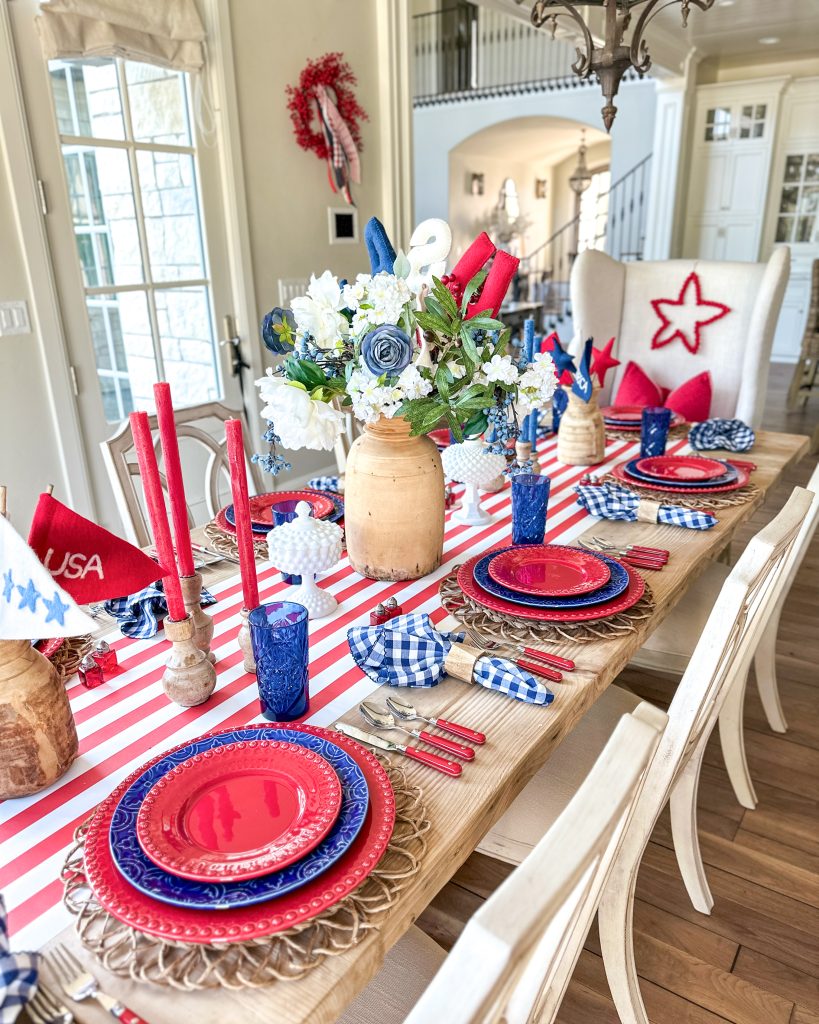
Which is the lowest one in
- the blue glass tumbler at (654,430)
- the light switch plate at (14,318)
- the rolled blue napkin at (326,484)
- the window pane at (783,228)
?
the rolled blue napkin at (326,484)

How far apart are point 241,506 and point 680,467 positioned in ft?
4.08

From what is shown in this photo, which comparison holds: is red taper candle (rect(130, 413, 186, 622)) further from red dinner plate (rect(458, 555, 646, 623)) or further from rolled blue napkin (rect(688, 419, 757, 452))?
rolled blue napkin (rect(688, 419, 757, 452))

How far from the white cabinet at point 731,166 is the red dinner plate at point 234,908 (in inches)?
342

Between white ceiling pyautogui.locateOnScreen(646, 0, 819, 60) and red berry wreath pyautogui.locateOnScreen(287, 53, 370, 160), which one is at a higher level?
white ceiling pyautogui.locateOnScreen(646, 0, 819, 60)

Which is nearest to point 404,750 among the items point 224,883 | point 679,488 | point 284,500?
point 224,883

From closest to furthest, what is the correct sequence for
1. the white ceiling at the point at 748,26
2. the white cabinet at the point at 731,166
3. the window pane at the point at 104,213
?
the window pane at the point at 104,213 < the white ceiling at the point at 748,26 < the white cabinet at the point at 731,166

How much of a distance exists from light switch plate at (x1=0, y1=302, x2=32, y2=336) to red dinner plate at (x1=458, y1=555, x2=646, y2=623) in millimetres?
1875

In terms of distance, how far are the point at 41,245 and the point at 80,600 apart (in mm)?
2018

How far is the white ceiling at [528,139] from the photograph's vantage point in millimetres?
9430

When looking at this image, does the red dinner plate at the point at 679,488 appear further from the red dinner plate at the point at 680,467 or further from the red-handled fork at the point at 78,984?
the red-handled fork at the point at 78,984

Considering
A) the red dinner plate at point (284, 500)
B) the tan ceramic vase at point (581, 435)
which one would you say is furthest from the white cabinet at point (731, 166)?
the red dinner plate at point (284, 500)

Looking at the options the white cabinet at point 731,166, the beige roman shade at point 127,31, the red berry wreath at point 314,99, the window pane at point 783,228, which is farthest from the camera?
the window pane at point 783,228

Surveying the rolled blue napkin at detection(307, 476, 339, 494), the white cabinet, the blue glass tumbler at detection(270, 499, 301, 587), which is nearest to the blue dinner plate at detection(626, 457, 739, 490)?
the rolled blue napkin at detection(307, 476, 339, 494)

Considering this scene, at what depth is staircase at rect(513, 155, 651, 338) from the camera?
8438 mm
